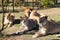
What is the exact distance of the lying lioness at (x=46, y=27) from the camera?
7.08 m

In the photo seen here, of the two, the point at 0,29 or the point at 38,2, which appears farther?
the point at 38,2

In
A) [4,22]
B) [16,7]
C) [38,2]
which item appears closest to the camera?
[4,22]

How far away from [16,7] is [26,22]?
6642 mm

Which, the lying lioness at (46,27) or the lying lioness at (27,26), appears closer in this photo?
→ the lying lioness at (46,27)

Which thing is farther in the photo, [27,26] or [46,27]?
[27,26]

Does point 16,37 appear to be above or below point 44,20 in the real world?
below

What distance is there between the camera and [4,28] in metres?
8.35

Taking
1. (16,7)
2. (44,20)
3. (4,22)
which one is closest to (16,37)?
(44,20)

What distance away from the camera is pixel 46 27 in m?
7.24

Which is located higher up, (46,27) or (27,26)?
(46,27)

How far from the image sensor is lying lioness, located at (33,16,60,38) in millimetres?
7081

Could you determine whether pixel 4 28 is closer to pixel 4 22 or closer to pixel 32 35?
pixel 4 22

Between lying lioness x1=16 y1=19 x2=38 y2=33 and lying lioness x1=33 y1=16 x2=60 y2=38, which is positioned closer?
lying lioness x1=33 y1=16 x2=60 y2=38

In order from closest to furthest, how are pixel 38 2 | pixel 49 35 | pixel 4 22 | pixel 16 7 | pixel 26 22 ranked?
pixel 49 35 < pixel 26 22 < pixel 4 22 < pixel 16 7 < pixel 38 2
